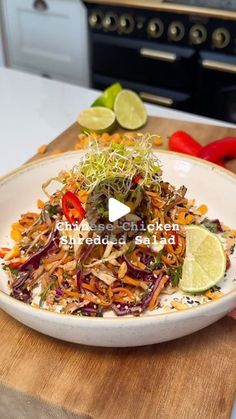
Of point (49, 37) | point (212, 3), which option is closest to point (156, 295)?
point (212, 3)

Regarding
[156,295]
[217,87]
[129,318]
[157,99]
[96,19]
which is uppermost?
[129,318]

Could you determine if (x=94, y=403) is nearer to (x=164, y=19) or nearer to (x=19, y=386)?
(x=19, y=386)

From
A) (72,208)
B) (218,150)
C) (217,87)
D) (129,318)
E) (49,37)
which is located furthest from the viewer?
(49,37)

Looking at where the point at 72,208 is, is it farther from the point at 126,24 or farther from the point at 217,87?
the point at 126,24

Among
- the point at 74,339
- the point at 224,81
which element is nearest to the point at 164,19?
the point at 224,81

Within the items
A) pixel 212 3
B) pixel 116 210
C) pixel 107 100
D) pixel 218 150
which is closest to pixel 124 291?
pixel 116 210

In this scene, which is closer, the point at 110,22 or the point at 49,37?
the point at 110,22

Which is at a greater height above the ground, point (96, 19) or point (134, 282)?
point (134, 282)

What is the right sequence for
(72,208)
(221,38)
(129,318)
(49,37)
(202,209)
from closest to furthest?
1. (129,318)
2. (72,208)
3. (202,209)
4. (221,38)
5. (49,37)
